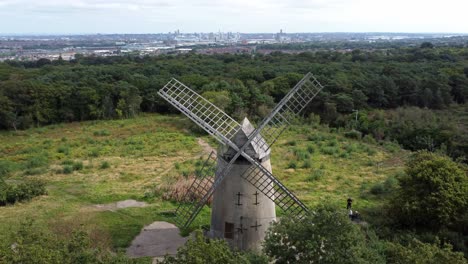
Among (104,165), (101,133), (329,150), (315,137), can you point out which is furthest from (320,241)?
(101,133)

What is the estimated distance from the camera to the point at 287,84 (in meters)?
47.3

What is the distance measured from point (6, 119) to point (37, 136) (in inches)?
168

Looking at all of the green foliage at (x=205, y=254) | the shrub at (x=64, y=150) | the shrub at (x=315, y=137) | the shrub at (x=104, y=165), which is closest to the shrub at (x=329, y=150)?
the shrub at (x=315, y=137)

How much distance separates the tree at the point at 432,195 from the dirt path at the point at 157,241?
319 inches

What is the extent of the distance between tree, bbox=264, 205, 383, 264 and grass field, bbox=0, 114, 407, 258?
7744 mm

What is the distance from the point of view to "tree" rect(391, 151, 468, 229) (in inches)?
571

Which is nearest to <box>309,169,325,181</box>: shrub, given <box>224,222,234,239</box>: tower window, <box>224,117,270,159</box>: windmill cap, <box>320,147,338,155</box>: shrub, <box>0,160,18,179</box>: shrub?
<box>320,147,338,155</box>: shrub

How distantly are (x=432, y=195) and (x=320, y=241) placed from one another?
7550 mm

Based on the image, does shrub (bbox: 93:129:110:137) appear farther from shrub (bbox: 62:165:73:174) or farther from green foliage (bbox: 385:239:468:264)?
green foliage (bbox: 385:239:468:264)

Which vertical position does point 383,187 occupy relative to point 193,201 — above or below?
below

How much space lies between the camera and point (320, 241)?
888 centimetres

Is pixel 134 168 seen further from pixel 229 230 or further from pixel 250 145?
pixel 250 145

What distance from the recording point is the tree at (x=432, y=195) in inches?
571

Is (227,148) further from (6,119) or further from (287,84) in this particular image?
(287,84)
